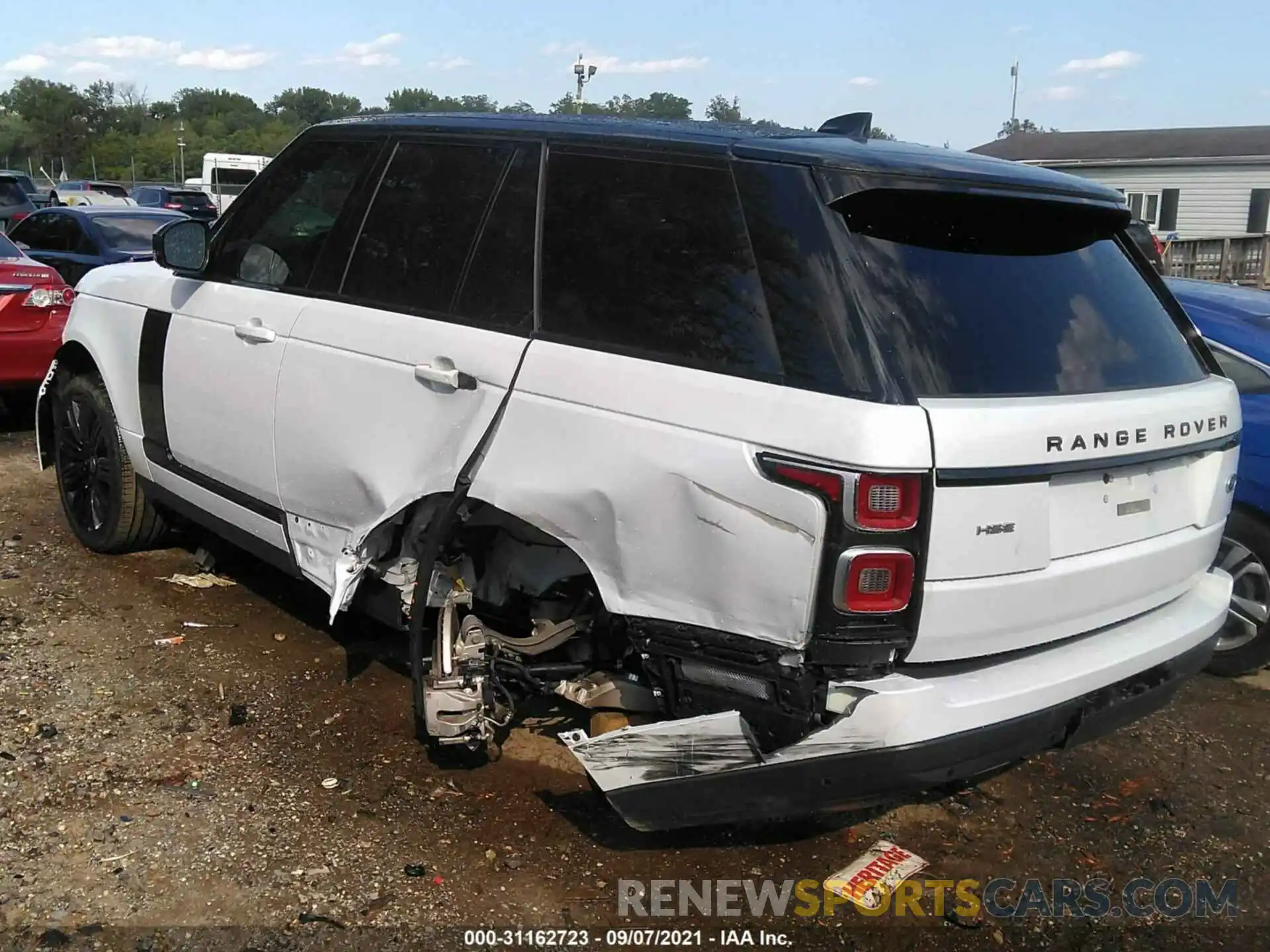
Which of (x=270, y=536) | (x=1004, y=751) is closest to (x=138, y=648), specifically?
(x=270, y=536)

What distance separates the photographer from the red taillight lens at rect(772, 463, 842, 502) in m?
2.47

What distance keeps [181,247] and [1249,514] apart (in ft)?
14.2

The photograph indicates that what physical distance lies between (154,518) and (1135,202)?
34360 mm

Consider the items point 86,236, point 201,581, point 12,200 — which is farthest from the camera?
point 12,200

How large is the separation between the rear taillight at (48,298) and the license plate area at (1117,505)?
7.25m

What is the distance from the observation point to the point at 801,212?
2.69 m

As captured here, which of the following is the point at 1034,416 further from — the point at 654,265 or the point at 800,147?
the point at 654,265

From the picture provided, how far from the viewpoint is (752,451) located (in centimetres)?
256

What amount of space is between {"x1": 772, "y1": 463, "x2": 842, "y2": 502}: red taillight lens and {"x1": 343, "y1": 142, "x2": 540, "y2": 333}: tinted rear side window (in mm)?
967

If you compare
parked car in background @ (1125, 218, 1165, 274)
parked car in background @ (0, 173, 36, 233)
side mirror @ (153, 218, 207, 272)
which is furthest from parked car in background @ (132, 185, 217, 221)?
parked car in background @ (1125, 218, 1165, 274)

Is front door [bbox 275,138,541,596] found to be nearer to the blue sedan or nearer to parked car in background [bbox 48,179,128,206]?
the blue sedan

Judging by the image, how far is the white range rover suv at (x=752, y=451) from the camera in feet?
8.41

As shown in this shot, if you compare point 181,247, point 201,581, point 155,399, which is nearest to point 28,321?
point 201,581

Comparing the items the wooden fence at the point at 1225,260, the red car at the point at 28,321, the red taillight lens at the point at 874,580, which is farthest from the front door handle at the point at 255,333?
the wooden fence at the point at 1225,260
